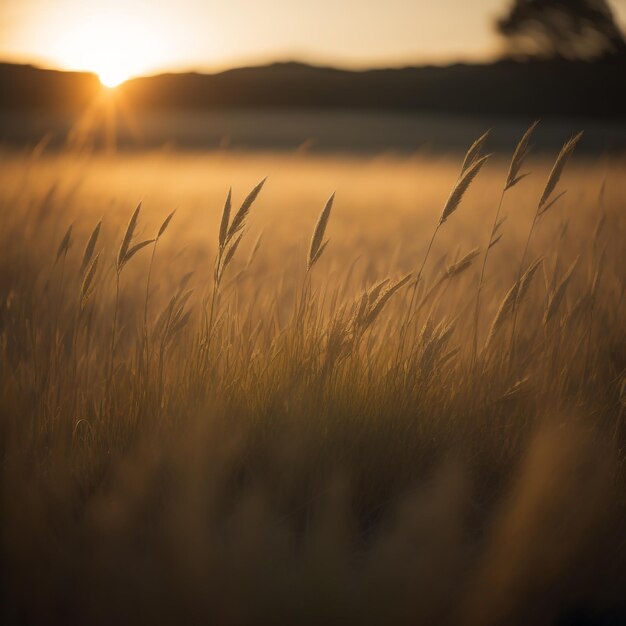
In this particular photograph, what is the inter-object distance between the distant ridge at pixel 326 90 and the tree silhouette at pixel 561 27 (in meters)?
4.60

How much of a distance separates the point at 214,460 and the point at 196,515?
0.16m

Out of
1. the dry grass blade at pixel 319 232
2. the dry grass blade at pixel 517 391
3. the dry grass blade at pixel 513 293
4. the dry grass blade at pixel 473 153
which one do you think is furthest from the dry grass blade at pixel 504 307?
the dry grass blade at pixel 319 232

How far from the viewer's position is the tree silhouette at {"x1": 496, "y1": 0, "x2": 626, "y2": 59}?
13328 millimetres

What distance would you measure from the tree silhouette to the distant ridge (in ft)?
15.1

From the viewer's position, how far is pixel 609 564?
3.17 ft

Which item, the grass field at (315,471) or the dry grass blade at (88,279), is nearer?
the grass field at (315,471)

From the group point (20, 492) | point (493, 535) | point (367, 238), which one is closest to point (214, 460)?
point (20, 492)

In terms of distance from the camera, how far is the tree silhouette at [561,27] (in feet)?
43.7

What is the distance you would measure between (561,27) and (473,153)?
48.4 feet

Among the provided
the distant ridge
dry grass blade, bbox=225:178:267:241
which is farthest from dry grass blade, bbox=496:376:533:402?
the distant ridge

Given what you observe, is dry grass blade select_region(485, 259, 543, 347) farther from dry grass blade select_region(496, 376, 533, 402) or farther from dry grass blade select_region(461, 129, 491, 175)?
dry grass blade select_region(461, 129, 491, 175)

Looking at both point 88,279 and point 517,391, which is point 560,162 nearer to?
point 517,391

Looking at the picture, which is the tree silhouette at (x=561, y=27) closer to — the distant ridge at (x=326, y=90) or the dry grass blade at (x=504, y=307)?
the distant ridge at (x=326, y=90)

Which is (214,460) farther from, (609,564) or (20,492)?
(609,564)
